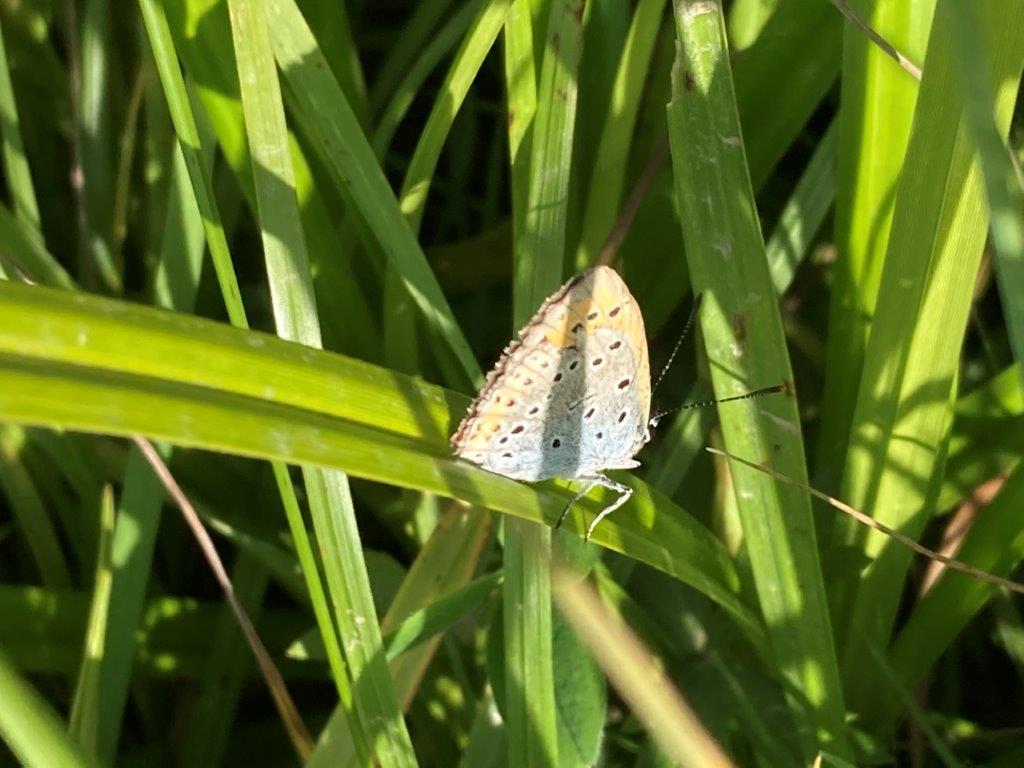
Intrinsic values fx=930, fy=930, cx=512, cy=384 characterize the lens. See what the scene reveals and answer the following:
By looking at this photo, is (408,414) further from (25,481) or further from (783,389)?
(25,481)

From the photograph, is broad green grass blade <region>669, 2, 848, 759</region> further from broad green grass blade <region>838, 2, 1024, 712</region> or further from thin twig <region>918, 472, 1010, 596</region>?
thin twig <region>918, 472, 1010, 596</region>

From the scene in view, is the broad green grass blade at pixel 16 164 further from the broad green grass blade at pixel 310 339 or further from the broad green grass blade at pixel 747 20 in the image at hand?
the broad green grass blade at pixel 747 20

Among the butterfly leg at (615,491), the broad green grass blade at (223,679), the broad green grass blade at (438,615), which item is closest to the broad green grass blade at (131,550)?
the broad green grass blade at (223,679)

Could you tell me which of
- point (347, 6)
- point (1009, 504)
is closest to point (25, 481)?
point (347, 6)

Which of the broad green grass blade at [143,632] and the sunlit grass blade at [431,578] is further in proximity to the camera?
the broad green grass blade at [143,632]

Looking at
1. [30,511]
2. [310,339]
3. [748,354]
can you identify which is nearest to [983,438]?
[748,354]

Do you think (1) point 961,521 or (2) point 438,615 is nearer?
(2) point 438,615

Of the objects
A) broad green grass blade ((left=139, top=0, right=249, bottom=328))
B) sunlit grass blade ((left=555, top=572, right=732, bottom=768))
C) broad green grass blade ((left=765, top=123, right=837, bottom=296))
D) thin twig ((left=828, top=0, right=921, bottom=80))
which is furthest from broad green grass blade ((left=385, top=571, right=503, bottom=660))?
thin twig ((left=828, top=0, right=921, bottom=80))

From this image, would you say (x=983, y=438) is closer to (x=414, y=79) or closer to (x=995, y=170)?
(x=995, y=170)
